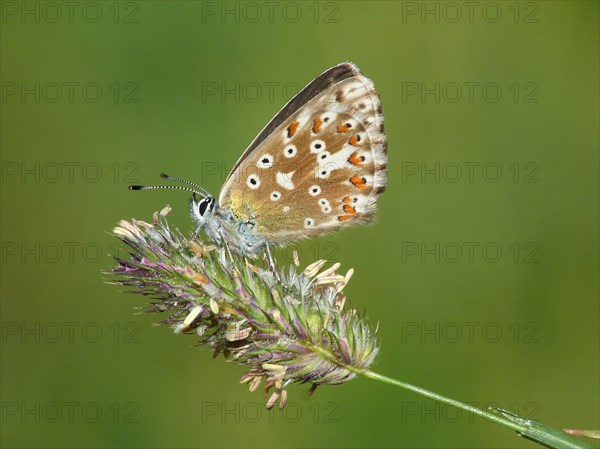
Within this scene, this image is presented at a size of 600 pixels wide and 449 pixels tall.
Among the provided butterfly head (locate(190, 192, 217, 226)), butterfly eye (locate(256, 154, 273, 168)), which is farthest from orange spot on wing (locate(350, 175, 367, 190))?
butterfly head (locate(190, 192, 217, 226))

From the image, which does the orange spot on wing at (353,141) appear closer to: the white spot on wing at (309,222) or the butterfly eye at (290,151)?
the butterfly eye at (290,151)

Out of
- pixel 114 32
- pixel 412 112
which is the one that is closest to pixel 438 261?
pixel 412 112

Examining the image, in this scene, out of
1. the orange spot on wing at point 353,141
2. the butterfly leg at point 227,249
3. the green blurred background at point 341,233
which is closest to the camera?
the butterfly leg at point 227,249

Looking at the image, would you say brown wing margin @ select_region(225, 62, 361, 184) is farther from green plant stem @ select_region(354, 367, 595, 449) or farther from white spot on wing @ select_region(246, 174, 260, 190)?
green plant stem @ select_region(354, 367, 595, 449)

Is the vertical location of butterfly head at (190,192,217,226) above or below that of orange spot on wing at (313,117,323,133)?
below

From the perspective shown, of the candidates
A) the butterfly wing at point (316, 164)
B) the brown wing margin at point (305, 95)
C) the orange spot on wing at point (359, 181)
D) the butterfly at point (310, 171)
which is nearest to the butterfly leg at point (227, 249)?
the butterfly at point (310, 171)

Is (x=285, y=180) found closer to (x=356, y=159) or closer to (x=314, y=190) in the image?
(x=314, y=190)

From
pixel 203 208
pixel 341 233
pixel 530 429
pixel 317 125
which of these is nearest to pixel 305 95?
pixel 317 125

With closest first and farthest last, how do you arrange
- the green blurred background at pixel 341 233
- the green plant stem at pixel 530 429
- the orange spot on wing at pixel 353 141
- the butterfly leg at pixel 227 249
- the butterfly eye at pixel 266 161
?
the green plant stem at pixel 530 429
the butterfly leg at pixel 227 249
the butterfly eye at pixel 266 161
the orange spot on wing at pixel 353 141
the green blurred background at pixel 341 233
